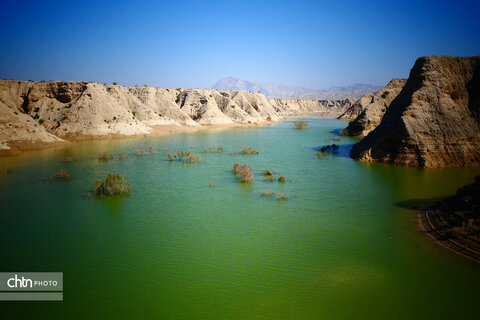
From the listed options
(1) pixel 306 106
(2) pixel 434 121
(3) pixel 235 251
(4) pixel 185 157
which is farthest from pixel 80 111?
(1) pixel 306 106

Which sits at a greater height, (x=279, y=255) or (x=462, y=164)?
(x=462, y=164)

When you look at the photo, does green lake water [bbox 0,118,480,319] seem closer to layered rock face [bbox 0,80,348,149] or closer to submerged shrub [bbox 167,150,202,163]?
submerged shrub [bbox 167,150,202,163]

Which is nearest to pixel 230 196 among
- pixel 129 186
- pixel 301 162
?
pixel 129 186

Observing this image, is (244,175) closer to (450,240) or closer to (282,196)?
(282,196)

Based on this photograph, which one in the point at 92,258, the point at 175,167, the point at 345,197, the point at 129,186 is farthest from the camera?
the point at 175,167

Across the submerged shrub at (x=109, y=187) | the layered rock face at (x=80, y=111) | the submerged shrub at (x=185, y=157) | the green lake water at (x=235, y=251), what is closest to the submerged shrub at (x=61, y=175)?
the green lake water at (x=235, y=251)

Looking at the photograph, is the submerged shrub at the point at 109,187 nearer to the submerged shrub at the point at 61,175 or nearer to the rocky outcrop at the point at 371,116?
the submerged shrub at the point at 61,175

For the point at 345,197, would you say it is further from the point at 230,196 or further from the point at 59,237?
the point at 59,237
